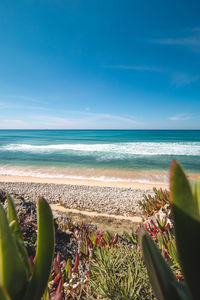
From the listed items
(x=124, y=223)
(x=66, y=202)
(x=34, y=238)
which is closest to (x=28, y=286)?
(x=34, y=238)

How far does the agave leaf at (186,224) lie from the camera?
1.93 feet

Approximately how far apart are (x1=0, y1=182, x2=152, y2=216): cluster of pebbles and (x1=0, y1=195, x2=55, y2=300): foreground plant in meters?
5.54

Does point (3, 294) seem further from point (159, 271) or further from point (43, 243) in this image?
point (159, 271)

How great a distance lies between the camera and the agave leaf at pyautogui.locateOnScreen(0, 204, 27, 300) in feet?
1.94

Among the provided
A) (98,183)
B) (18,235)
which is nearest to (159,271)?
(18,235)

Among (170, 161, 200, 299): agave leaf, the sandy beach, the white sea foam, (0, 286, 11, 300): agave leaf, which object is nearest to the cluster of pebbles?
the sandy beach

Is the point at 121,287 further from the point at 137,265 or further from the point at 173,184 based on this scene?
the point at 173,184

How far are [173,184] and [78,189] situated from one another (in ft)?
28.7

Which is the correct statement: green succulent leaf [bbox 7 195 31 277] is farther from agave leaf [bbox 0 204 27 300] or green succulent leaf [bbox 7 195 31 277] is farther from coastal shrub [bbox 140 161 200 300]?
coastal shrub [bbox 140 161 200 300]

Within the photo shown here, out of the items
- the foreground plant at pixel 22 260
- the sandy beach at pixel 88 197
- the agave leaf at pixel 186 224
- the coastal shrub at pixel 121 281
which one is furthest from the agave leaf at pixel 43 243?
the sandy beach at pixel 88 197

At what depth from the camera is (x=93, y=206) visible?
21.8 feet

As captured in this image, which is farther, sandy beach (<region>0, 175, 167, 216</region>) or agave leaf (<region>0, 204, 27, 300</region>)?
sandy beach (<region>0, 175, 167, 216</region>)

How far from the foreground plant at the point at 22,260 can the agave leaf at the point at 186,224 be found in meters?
0.60

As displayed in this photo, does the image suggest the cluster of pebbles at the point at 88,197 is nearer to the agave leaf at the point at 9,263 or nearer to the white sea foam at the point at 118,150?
the agave leaf at the point at 9,263
